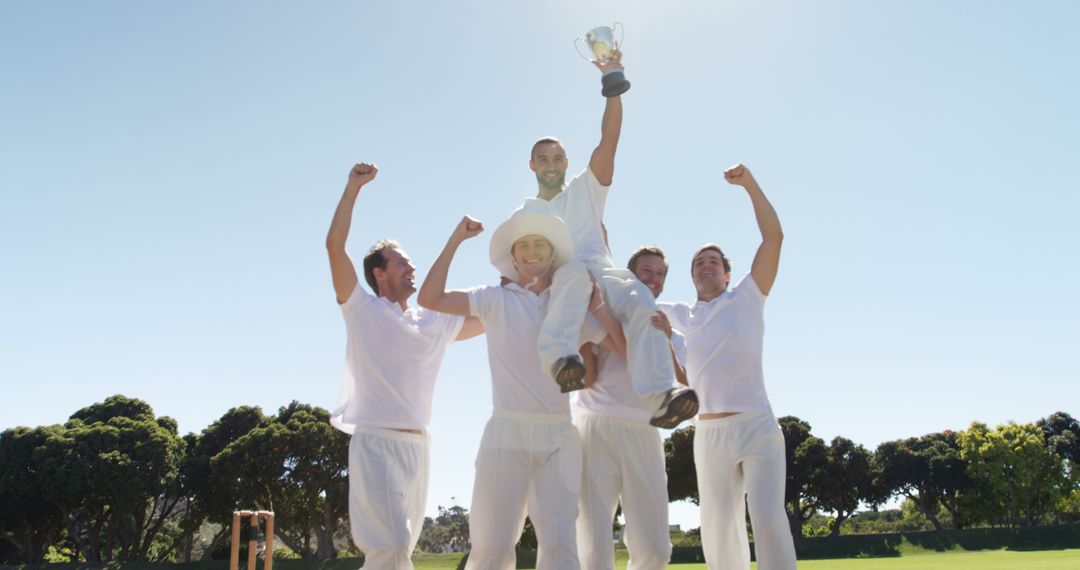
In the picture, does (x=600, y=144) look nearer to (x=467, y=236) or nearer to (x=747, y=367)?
(x=467, y=236)

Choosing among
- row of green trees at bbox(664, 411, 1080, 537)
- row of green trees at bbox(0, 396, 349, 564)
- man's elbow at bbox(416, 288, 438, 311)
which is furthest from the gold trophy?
row of green trees at bbox(664, 411, 1080, 537)

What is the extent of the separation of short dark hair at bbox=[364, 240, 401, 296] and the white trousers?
5.45 ft

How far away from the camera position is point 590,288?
5203 mm

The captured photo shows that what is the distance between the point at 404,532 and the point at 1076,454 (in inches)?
2903

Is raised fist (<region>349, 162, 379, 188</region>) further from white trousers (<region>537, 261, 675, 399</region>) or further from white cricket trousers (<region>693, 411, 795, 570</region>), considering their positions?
white cricket trousers (<region>693, 411, 795, 570</region>)

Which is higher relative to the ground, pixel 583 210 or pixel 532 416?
pixel 583 210

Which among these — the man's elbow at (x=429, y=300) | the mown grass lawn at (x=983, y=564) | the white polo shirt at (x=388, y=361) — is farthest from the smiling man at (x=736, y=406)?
the mown grass lawn at (x=983, y=564)

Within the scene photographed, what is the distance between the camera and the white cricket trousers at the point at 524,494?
479cm

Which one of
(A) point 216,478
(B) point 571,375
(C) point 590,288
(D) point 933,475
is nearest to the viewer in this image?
(B) point 571,375

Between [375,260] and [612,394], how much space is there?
2.26 m

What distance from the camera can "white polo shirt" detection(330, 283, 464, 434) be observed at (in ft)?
18.6

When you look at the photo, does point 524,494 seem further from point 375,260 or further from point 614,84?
point 614,84

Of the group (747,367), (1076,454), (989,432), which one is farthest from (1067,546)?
(747,367)

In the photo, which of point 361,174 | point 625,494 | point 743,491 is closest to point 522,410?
point 625,494
